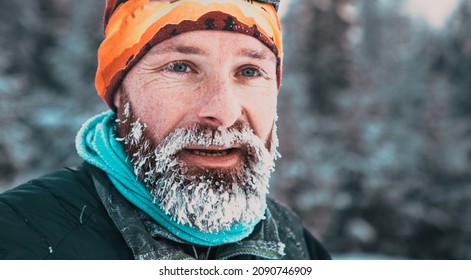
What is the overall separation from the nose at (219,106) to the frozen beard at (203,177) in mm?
35

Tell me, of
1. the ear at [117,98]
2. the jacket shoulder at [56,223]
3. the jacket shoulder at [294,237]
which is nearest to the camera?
the jacket shoulder at [56,223]

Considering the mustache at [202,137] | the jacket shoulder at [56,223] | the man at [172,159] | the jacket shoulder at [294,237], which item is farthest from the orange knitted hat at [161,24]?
the jacket shoulder at [294,237]

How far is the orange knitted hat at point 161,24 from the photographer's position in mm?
1863

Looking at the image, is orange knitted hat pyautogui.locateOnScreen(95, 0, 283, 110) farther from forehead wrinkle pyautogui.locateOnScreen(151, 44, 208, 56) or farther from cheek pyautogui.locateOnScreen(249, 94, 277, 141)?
cheek pyautogui.locateOnScreen(249, 94, 277, 141)

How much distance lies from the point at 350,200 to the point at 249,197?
2091 centimetres

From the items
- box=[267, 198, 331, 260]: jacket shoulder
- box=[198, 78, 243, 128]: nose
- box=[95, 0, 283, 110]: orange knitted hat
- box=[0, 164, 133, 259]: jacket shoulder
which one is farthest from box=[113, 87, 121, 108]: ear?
box=[267, 198, 331, 260]: jacket shoulder

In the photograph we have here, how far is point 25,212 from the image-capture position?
69.1 inches

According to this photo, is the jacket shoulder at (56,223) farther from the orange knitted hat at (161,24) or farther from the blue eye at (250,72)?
the blue eye at (250,72)

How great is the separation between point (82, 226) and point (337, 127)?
21.8 metres

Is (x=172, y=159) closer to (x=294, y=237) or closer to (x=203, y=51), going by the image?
(x=203, y=51)

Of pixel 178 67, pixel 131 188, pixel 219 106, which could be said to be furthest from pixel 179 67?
pixel 131 188

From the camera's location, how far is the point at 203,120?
1.80 meters

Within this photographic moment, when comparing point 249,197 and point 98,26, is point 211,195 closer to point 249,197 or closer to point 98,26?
point 249,197

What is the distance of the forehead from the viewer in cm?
185
